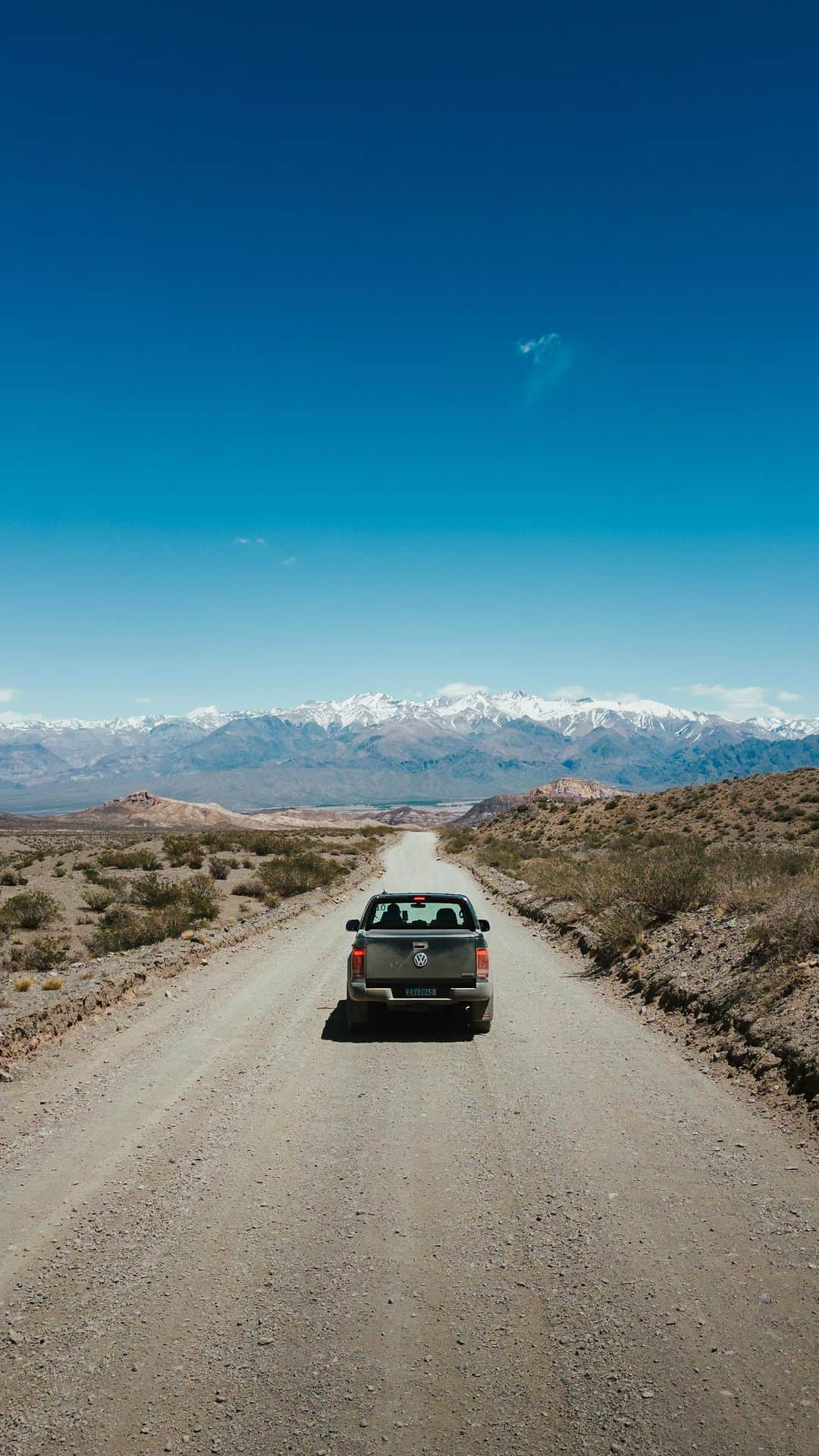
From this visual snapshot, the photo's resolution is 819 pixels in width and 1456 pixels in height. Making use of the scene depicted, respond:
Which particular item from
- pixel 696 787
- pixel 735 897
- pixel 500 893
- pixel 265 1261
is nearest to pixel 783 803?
pixel 696 787

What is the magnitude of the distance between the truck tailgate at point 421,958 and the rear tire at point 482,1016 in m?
0.42

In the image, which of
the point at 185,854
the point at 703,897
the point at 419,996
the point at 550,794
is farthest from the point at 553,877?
the point at 550,794

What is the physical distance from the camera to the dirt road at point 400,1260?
372 centimetres

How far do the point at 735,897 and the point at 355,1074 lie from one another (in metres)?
8.71

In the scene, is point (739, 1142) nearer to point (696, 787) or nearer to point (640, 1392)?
point (640, 1392)

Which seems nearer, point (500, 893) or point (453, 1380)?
point (453, 1380)

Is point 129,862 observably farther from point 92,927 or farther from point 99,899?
point 92,927

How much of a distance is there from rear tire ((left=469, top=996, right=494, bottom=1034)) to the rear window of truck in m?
1.03

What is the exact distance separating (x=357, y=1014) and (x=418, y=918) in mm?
2099

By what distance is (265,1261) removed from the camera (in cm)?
504

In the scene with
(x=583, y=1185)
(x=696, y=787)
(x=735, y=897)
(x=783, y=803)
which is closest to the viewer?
(x=583, y=1185)

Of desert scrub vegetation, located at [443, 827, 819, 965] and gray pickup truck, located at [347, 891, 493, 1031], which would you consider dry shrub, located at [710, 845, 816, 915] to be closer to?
desert scrub vegetation, located at [443, 827, 819, 965]

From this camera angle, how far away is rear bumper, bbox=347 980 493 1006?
10.4 m

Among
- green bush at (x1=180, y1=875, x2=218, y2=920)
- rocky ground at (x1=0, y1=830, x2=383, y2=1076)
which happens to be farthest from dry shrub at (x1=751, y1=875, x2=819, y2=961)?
green bush at (x1=180, y1=875, x2=218, y2=920)
